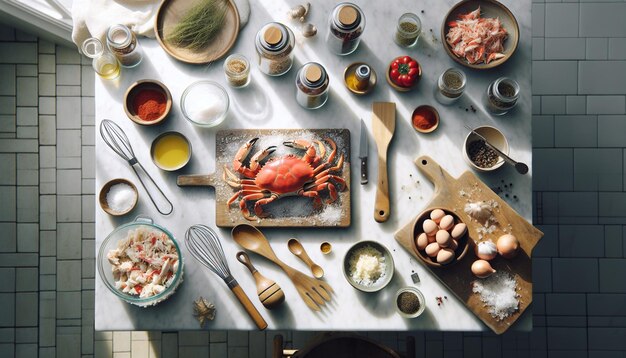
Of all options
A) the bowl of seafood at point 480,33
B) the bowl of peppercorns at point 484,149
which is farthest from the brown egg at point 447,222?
the bowl of seafood at point 480,33

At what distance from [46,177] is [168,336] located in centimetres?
110

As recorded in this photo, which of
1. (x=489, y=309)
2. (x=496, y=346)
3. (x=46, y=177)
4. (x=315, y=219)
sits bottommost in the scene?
(x=496, y=346)

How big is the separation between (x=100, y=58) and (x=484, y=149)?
154 cm

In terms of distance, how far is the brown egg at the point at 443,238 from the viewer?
6.08 feet

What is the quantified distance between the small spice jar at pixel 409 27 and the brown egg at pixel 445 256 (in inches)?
32.6

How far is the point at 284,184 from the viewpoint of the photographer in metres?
1.93

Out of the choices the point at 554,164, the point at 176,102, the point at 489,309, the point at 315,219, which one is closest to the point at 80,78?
the point at 176,102

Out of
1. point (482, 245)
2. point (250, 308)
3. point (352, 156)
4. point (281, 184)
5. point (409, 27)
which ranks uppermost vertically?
point (409, 27)

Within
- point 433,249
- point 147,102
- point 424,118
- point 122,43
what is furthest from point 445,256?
point 122,43

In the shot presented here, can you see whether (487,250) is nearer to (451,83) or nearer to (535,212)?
(451,83)

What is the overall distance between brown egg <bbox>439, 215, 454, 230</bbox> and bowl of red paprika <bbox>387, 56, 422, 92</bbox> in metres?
0.53

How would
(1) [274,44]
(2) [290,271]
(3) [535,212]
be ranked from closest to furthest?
1. (1) [274,44]
2. (2) [290,271]
3. (3) [535,212]

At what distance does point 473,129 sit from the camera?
6.53ft

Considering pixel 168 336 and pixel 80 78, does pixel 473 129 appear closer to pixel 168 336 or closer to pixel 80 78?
pixel 168 336
